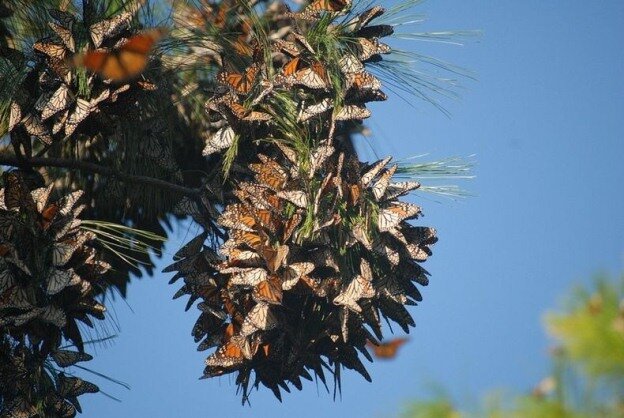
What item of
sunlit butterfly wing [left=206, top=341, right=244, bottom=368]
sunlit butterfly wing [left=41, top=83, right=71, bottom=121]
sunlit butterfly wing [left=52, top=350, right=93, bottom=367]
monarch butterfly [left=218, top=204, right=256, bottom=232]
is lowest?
sunlit butterfly wing [left=206, top=341, right=244, bottom=368]

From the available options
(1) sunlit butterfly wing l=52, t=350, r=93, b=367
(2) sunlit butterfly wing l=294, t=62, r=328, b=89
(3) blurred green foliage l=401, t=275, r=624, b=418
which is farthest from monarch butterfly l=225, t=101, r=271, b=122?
(3) blurred green foliage l=401, t=275, r=624, b=418

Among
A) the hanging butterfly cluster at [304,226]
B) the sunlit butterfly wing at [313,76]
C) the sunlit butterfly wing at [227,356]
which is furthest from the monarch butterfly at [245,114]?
the sunlit butterfly wing at [227,356]

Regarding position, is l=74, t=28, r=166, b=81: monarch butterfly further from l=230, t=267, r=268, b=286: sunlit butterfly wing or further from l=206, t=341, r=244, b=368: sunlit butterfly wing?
l=206, t=341, r=244, b=368: sunlit butterfly wing

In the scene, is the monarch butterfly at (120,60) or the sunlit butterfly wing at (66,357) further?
the sunlit butterfly wing at (66,357)

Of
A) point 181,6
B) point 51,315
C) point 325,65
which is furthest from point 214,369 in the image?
point 181,6

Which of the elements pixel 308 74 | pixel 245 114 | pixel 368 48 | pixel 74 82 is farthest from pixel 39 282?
pixel 368 48

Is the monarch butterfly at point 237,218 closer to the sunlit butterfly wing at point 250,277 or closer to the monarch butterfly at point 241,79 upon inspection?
the sunlit butterfly wing at point 250,277

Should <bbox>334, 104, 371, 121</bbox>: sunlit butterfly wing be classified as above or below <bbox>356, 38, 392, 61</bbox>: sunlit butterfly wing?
below
